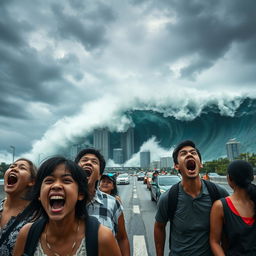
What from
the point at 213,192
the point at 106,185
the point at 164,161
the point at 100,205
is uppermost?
the point at 164,161

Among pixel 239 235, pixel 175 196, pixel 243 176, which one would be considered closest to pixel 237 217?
pixel 239 235

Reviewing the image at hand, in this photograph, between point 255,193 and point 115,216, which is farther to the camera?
point 115,216

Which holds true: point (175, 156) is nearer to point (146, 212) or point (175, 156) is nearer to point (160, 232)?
point (160, 232)

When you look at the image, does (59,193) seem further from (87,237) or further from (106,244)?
(106,244)

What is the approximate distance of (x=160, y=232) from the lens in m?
2.68

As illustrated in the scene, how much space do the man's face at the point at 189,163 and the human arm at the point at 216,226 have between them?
0.42 m

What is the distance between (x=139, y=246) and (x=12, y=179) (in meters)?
4.20

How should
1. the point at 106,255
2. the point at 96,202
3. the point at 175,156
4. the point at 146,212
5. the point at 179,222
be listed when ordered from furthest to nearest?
the point at 146,212, the point at 175,156, the point at 96,202, the point at 179,222, the point at 106,255

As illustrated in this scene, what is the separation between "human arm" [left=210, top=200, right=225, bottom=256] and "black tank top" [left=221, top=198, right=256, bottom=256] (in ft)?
0.17

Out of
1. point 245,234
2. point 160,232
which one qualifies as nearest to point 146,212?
point 160,232

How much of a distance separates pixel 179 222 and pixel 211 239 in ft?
1.12

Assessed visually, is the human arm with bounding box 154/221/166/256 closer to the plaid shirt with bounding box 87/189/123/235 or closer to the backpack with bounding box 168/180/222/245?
the backpack with bounding box 168/180/222/245

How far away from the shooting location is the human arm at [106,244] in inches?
61.4

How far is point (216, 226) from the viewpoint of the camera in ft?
7.21
